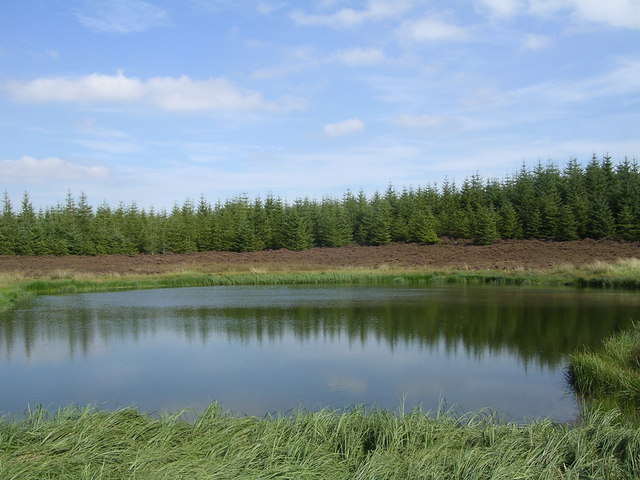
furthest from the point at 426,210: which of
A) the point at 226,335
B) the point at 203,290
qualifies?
the point at 226,335

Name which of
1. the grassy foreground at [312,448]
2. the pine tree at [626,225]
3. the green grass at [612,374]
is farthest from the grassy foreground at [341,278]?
the grassy foreground at [312,448]

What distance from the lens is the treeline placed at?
40.1 m

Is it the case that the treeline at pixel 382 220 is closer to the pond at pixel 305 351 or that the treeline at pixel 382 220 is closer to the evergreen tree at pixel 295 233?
the evergreen tree at pixel 295 233

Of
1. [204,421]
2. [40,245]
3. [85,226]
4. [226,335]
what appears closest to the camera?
[204,421]

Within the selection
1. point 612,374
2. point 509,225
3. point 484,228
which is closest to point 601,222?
point 509,225

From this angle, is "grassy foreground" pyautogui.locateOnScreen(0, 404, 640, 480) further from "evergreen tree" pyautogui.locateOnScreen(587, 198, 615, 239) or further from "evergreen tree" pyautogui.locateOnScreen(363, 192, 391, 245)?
"evergreen tree" pyautogui.locateOnScreen(363, 192, 391, 245)

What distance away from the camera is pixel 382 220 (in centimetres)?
4594

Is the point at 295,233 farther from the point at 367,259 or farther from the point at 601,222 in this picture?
the point at 601,222

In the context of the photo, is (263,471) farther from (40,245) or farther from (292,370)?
(40,245)

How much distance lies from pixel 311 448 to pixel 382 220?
4119 centimetres

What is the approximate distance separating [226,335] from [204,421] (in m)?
8.70

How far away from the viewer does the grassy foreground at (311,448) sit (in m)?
4.58

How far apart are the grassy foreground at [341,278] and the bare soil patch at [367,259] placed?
279 centimetres

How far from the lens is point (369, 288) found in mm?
27891
